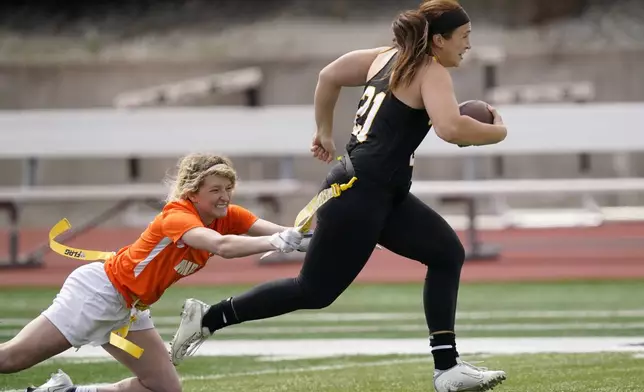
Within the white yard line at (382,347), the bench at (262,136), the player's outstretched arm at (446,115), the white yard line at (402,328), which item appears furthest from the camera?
the bench at (262,136)

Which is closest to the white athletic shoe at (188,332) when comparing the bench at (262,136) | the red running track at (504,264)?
the red running track at (504,264)

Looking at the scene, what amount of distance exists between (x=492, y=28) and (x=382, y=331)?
1574 cm

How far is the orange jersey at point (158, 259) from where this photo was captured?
5.43m

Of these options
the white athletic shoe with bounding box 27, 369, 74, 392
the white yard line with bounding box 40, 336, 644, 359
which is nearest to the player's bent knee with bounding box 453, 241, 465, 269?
the white athletic shoe with bounding box 27, 369, 74, 392

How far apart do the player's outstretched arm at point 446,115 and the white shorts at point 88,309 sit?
1556 mm

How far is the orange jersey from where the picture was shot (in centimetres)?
543

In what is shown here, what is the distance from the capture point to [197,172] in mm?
5543

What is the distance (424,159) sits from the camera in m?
20.7

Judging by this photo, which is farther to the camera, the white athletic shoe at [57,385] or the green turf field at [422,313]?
the green turf field at [422,313]

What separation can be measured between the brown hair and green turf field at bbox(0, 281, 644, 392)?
1.78 m

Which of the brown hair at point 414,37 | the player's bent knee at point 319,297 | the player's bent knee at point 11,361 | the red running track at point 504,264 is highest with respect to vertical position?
the brown hair at point 414,37

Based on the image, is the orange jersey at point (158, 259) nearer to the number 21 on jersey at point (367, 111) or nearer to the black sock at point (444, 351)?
the number 21 on jersey at point (367, 111)

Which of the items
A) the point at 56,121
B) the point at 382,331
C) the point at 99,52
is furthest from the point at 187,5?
the point at 382,331

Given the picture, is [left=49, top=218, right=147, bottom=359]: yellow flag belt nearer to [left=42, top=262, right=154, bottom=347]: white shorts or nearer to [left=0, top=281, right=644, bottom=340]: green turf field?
[left=42, top=262, right=154, bottom=347]: white shorts
